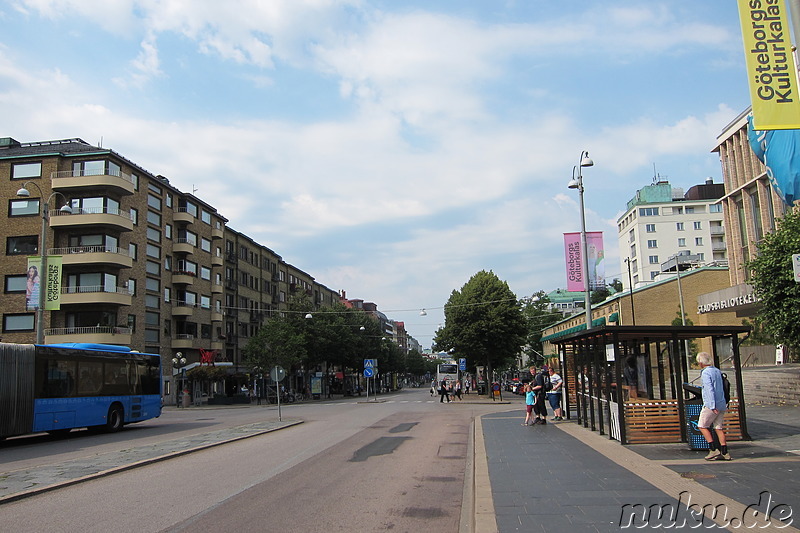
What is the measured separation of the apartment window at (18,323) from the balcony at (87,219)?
6.93 metres

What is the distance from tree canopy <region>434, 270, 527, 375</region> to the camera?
149 feet

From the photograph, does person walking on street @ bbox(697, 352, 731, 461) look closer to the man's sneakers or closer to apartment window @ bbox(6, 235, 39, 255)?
the man's sneakers

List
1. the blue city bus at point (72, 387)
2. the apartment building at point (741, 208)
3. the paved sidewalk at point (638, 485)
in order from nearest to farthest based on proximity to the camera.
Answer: the paved sidewalk at point (638, 485), the blue city bus at point (72, 387), the apartment building at point (741, 208)

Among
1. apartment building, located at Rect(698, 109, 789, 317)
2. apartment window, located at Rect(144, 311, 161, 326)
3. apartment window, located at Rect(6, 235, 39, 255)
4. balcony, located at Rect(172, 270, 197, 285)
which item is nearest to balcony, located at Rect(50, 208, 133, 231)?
apartment window, located at Rect(6, 235, 39, 255)

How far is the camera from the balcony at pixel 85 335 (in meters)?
43.2

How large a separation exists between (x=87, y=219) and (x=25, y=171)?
6888 millimetres

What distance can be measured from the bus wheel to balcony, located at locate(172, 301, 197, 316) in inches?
1280

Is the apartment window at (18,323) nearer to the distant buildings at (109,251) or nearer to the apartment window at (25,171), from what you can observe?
the distant buildings at (109,251)

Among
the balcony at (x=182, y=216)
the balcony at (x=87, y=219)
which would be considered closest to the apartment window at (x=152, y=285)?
the balcony at (x=182, y=216)

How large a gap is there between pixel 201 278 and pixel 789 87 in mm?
57231

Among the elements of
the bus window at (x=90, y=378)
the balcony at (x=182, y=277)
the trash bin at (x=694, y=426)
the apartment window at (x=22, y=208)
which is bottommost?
the trash bin at (x=694, y=426)

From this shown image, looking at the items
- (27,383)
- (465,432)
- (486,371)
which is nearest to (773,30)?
(465,432)

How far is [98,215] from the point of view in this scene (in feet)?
146

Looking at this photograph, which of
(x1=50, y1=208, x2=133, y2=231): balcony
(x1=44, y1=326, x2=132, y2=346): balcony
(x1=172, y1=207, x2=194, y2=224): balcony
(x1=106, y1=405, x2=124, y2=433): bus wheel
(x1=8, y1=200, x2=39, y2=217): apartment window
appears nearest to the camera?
(x1=106, y1=405, x2=124, y2=433): bus wheel
